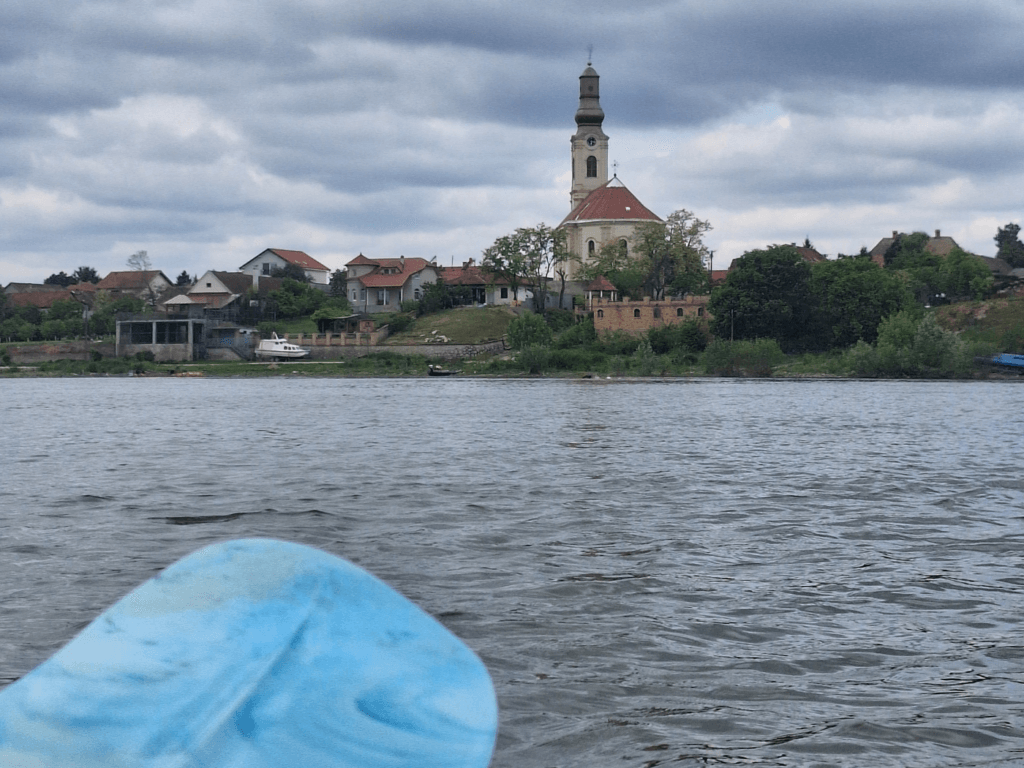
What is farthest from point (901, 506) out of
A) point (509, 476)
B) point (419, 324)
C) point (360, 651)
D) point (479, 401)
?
point (419, 324)

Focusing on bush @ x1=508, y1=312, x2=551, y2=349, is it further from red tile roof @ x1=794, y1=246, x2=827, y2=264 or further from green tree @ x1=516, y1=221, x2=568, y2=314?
red tile roof @ x1=794, y1=246, x2=827, y2=264

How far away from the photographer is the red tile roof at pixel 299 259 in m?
133

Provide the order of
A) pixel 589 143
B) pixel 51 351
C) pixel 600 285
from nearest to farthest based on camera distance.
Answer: pixel 51 351, pixel 600 285, pixel 589 143

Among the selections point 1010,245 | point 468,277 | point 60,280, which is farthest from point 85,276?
point 1010,245

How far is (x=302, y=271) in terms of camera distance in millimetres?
132375

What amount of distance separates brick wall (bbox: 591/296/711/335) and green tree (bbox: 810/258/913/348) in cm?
1124

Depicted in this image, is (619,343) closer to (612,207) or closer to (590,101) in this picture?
(612,207)

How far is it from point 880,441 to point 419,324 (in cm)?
8004

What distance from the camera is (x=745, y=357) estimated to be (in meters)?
83.8

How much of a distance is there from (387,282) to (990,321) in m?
61.5

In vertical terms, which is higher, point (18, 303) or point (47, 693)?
point (18, 303)

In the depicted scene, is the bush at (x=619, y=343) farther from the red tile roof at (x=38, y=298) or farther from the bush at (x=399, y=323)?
the red tile roof at (x=38, y=298)

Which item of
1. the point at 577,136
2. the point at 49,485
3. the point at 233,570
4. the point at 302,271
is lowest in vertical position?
the point at 49,485

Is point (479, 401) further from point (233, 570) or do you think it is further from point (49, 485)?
point (233, 570)
